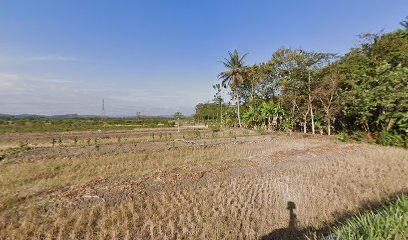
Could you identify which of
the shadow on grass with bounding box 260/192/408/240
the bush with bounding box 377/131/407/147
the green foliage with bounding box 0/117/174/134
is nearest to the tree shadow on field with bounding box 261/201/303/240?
the shadow on grass with bounding box 260/192/408/240

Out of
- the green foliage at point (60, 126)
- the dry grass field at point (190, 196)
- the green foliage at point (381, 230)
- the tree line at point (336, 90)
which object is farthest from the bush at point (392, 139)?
the green foliage at point (60, 126)

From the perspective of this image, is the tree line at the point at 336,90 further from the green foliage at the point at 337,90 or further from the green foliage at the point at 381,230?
the green foliage at the point at 381,230

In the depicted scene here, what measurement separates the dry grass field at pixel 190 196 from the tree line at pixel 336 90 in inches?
236

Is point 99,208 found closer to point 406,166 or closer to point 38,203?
point 38,203

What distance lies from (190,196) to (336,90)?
19250 mm

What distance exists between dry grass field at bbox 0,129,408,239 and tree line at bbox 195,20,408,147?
236 inches

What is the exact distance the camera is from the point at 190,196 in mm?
5906

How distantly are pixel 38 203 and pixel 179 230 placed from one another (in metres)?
4.15

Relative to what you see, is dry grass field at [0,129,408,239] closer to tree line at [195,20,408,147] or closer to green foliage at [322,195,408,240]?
green foliage at [322,195,408,240]

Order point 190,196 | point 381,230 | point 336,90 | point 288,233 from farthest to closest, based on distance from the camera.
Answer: point 336,90, point 190,196, point 288,233, point 381,230

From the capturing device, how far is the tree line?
13703 millimetres

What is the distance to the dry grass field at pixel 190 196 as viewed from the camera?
4.27m

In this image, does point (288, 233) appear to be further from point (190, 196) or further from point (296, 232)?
point (190, 196)

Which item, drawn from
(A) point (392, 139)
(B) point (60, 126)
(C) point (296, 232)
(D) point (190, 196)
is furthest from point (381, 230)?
(B) point (60, 126)
